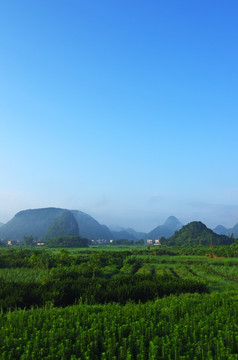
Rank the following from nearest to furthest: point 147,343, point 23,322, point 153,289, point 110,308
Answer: point 147,343, point 23,322, point 110,308, point 153,289

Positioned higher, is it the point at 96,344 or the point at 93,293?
the point at 96,344

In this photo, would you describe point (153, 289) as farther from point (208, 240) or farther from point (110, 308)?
point (208, 240)

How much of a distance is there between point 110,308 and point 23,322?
3174 mm

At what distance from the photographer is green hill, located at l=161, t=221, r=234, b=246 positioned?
4715 inches

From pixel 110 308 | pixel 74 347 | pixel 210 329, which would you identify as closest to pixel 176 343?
pixel 210 329

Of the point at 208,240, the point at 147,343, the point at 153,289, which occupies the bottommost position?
the point at 208,240

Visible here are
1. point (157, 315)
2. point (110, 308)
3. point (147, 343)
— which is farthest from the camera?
point (110, 308)

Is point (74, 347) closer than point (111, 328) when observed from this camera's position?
Yes

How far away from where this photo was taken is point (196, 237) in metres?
135

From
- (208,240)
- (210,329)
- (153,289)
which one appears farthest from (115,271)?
(208,240)

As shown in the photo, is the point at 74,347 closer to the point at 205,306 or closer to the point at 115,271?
the point at 205,306

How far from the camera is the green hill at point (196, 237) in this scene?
11975 centimetres

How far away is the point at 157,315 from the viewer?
8883mm

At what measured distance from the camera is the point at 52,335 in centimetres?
650
